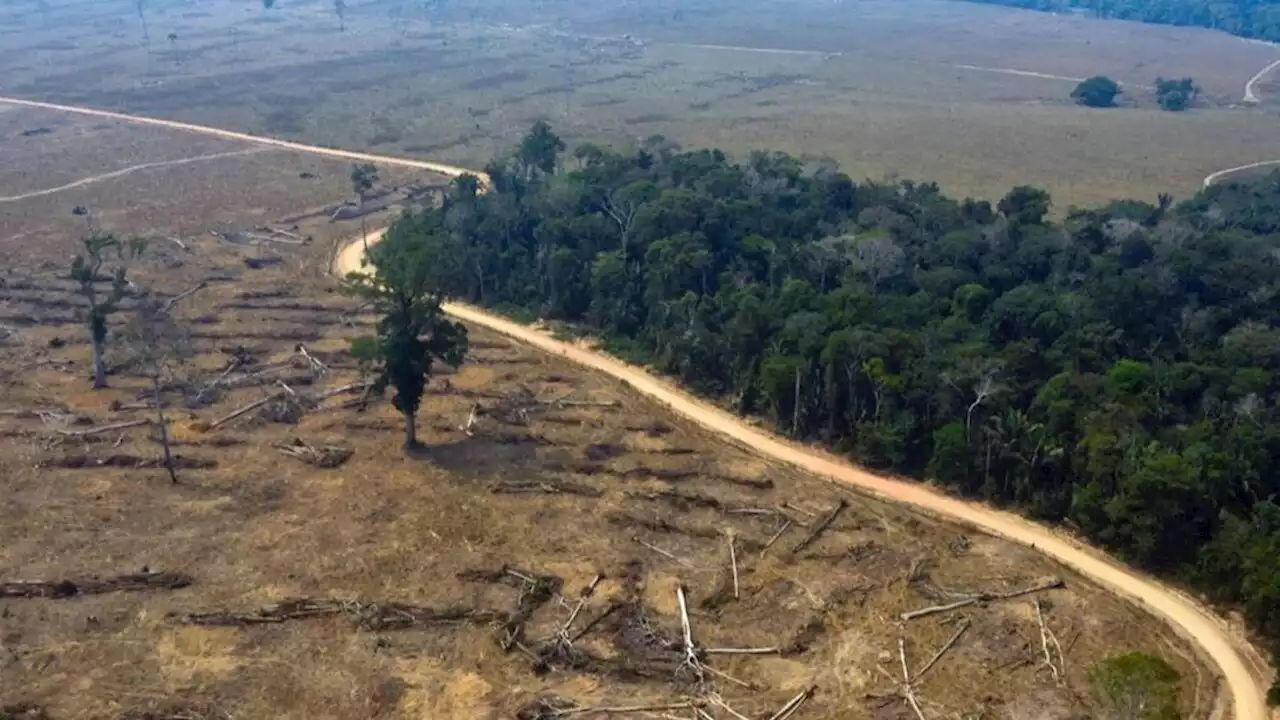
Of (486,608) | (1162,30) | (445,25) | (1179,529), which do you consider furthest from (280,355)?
(1162,30)

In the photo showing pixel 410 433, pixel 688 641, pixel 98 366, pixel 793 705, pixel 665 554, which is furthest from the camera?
pixel 98 366

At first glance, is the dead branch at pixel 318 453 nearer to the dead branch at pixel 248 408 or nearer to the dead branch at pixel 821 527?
the dead branch at pixel 248 408

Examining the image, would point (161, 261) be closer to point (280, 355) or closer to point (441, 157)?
point (280, 355)

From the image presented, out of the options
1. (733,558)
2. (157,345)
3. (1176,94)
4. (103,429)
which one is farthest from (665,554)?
(1176,94)

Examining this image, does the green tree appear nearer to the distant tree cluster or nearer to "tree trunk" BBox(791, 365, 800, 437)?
"tree trunk" BBox(791, 365, 800, 437)

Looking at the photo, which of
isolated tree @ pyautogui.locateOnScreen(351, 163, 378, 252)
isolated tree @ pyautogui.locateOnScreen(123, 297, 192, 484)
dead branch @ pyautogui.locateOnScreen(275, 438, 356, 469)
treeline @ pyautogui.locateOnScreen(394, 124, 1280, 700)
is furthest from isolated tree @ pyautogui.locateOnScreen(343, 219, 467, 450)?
isolated tree @ pyautogui.locateOnScreen(351, 163, 378, 252)

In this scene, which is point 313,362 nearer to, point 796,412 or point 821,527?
point 796,412

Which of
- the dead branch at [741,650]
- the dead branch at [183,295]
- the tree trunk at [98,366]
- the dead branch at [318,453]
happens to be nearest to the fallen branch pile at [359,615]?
the dead branch at [741,650]
